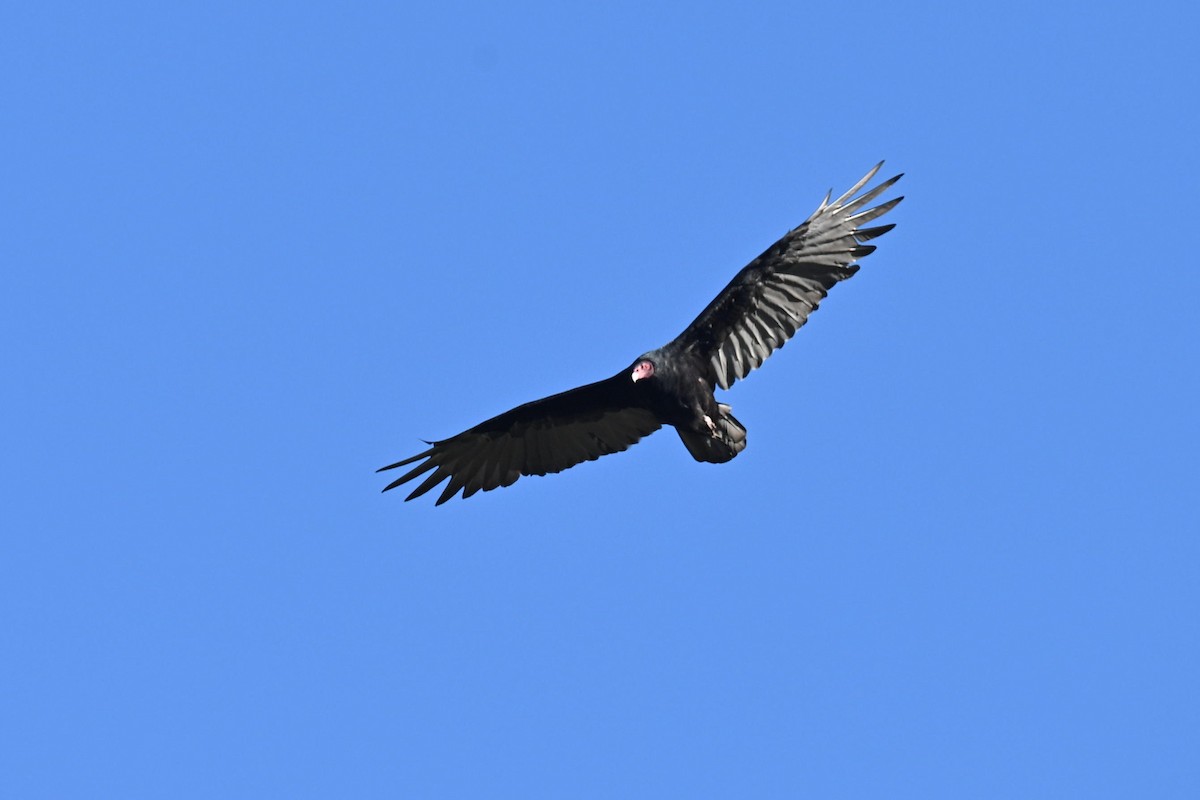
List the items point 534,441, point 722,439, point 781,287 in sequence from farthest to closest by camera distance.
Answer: point 534,441 → point 722,439 → point 781,287

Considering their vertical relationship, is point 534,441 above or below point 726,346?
above

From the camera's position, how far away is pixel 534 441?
1619cm

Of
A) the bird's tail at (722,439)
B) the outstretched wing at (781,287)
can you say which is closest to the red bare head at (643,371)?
→ the outstretched wing at (781,287)

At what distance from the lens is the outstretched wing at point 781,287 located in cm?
1466

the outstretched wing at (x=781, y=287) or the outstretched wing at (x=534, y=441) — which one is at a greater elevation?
the outstretched wing at (x=534, y=441)

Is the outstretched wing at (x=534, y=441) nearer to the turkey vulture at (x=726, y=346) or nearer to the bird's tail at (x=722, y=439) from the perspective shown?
the turkey vulture at (x=726, y=346)

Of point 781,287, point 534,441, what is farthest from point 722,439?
point 534,441

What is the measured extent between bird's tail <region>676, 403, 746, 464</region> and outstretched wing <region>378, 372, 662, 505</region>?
2.38 ft

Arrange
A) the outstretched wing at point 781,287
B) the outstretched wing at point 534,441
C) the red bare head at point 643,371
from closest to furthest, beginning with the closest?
the outstretched wing at point 781,287, the red bare head at point 643,371, the outstretched wing at point 534,441

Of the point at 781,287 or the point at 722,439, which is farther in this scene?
the point at 722,439

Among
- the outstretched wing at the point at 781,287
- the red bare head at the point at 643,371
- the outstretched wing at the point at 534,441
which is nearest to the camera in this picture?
the outstretched wing at the point at 781,287

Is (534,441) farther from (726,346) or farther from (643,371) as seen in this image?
(726,346)

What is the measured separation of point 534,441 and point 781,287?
8.78ft

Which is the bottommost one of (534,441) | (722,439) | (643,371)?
(722,439)
